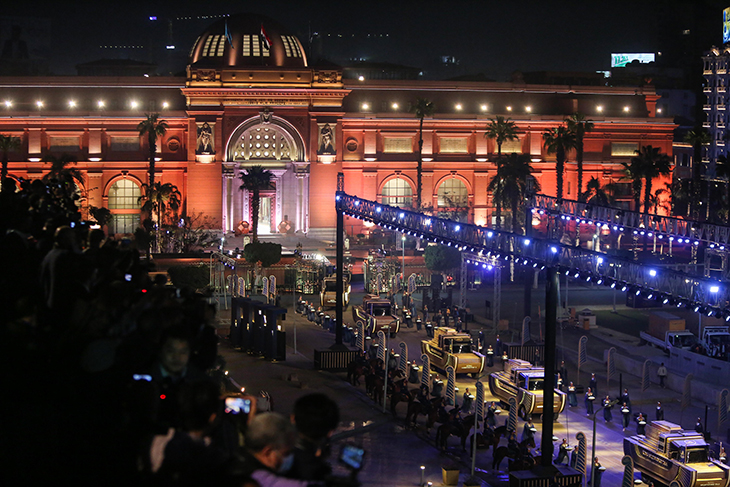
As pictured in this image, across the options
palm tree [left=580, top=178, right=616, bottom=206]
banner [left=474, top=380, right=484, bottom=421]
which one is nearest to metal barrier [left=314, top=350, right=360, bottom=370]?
banner [left=474, top=380, right=484, bottom=421]

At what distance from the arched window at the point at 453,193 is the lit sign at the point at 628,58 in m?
76.6

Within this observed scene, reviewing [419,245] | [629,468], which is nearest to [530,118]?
[419,245]

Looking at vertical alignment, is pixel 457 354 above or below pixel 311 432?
below

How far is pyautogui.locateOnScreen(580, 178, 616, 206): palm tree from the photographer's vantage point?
88.7 meters

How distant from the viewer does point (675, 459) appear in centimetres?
2923

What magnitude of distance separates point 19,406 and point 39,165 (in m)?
80.8

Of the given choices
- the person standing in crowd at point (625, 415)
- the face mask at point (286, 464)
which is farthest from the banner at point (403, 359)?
the face mask at point (286, 464)

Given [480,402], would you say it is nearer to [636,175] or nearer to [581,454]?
[581,454]

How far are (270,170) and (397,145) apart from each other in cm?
1408

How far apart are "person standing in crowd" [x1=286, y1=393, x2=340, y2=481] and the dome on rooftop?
82064 millimetres

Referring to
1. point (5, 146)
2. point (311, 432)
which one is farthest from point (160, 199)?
point (311, 432)

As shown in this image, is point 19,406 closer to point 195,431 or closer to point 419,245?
point 195,431

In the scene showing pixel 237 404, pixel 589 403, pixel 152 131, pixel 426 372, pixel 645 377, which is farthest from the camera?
pixel 152 131

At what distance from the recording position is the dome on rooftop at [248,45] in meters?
90.1
